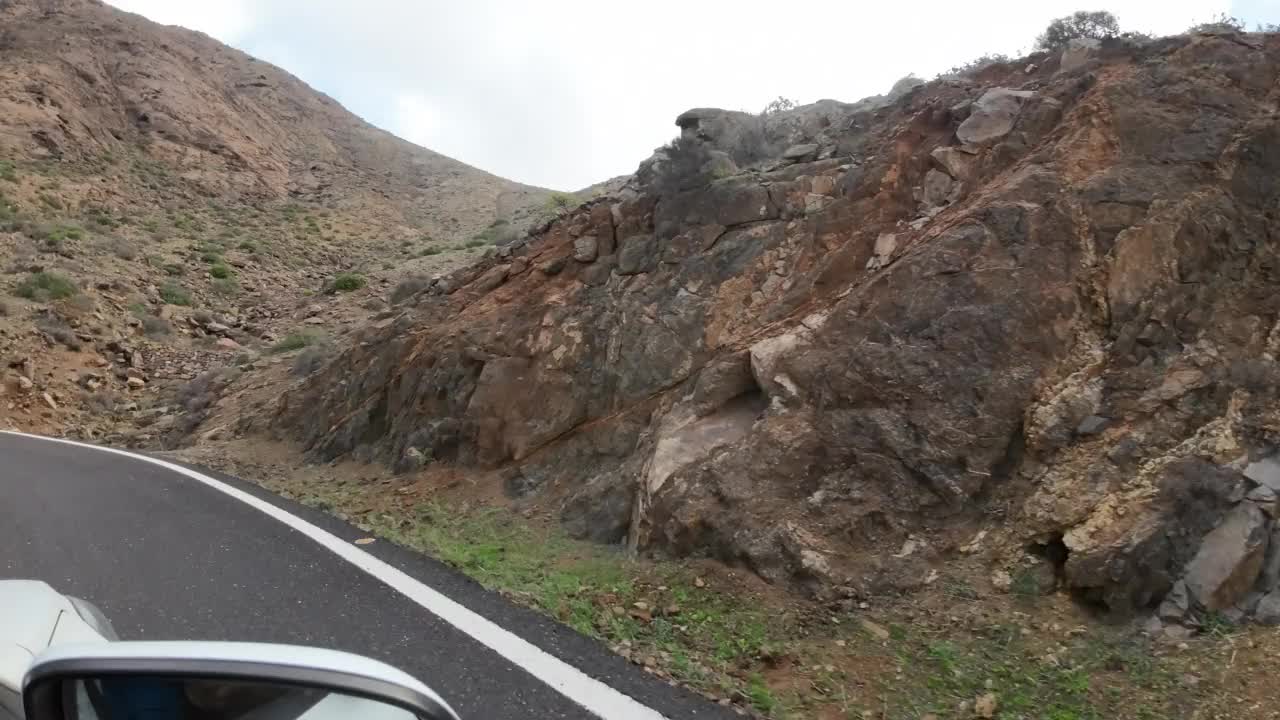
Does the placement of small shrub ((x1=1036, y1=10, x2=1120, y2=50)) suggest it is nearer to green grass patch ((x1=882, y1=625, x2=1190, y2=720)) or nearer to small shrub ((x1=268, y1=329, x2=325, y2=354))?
green grass patch ((x1=882, y1=625, x2=1190, y2=720))

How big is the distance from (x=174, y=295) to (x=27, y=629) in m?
24.6

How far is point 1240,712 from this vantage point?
3689 mm

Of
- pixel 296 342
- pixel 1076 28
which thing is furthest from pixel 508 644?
pixel 296 342

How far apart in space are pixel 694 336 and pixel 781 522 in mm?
2866

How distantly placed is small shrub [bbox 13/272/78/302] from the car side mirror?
2272 cm

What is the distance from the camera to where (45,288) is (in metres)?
20.0

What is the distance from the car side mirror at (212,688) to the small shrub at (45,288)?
22720 mm

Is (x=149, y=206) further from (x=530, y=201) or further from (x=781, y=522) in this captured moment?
(x=781, y=522)

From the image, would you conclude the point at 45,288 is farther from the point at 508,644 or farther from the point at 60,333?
the point at 508,644

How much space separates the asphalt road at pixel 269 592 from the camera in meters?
3.76

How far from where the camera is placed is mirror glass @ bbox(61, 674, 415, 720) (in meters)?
1.61

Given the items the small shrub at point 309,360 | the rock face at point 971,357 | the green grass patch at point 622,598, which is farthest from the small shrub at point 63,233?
the green grass patch at point 622,598

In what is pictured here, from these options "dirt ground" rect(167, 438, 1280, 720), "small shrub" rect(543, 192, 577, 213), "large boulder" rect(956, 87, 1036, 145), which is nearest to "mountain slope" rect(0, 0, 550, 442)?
"small shrub" rect(543, 192, 577, 213)

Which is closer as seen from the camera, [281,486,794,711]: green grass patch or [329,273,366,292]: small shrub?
[281,486,794,711]: green grass patch
